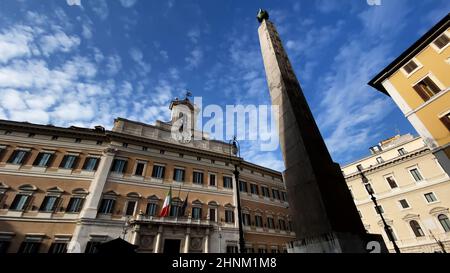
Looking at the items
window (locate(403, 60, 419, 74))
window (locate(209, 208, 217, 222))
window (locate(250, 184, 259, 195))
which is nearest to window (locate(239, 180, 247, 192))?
window (locate(250, 184, 259, 195))

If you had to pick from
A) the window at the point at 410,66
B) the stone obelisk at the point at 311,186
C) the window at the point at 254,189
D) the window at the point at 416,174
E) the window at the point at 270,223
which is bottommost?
the stone obelisk at the point at 311,186

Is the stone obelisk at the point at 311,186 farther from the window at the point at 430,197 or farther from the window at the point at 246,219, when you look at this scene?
the window at the point at 430,197

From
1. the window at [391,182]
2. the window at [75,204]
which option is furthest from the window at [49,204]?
the window at [391,182]

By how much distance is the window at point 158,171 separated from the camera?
59.5 ft

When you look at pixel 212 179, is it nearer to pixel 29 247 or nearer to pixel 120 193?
pixel 120 193

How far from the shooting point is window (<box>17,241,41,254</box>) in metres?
12.5

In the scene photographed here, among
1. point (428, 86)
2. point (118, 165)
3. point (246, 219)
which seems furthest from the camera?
point (246, 219)

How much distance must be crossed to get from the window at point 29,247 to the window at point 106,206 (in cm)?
371

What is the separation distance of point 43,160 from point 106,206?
6207 millimetres

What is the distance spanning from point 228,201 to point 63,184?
13.5 meters

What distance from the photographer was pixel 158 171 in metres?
18.4

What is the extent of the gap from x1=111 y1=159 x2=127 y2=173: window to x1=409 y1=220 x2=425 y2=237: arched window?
98.4 ft

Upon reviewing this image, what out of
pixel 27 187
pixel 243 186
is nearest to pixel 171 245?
pixel 243 186
